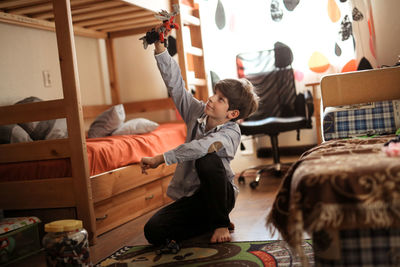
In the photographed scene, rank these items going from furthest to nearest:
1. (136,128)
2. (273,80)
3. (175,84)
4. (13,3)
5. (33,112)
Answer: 1. (273,80)
2. (136,128)
3. (13,3)
4. (33,112)
5. (175,84)

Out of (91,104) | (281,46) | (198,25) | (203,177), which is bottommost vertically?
(203,177)

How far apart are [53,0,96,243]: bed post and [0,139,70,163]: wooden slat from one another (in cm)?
6

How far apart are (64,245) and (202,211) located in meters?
0.69

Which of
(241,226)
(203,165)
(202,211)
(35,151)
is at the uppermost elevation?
(35,151)

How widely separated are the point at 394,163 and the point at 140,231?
1462mm

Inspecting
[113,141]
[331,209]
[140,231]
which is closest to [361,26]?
[113,141]

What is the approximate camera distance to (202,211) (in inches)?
82.1

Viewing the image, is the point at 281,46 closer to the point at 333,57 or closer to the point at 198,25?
the point at 333,57

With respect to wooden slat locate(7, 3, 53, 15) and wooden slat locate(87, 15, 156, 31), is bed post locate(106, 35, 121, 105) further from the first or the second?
wooden slat locate(7, 3, 53, 15)

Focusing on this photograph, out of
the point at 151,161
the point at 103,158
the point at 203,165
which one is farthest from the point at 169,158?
the point at 103,158

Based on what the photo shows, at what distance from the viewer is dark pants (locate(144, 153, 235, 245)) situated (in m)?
1.95

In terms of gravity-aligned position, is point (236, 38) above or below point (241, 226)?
above

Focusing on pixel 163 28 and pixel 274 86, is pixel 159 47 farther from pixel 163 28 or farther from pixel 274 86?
pixel 274 86

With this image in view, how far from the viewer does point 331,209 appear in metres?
1.14
